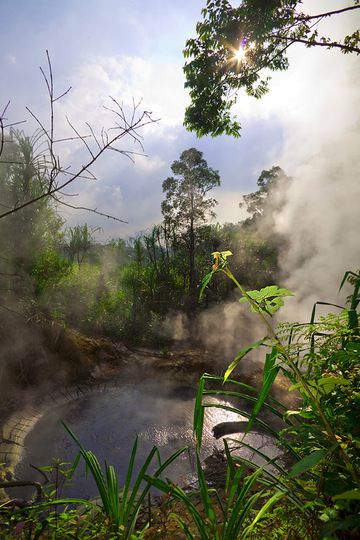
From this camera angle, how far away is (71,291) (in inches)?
462

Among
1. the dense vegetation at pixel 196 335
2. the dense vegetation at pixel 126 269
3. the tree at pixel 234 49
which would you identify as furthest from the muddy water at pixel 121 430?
the tree at pixel 234 49

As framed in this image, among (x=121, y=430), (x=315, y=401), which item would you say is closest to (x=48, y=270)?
(x=121, y=430)

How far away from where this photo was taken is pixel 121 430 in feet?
19.0

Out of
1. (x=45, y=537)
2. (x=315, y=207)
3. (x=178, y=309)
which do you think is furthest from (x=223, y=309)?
(x=45, y=537)

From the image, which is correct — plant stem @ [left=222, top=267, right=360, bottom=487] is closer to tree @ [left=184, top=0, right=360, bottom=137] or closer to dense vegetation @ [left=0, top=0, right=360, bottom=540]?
dense vegetation @ [left=0, top=0, right=360, bottom=540]

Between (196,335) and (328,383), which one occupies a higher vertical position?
(328,383)

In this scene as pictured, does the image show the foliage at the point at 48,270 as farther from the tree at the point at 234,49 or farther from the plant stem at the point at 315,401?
the plant stem at the point at 315,401

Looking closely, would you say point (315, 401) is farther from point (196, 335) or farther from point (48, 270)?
point (196, 335)

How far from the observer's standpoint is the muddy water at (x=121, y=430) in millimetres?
4812

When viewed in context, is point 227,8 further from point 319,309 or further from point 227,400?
point 319,309

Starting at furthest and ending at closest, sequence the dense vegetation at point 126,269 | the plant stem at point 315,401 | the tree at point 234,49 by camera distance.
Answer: the dense vegetation at point 126,269 → the tree at point 234,49 → the plant stem at point 315,401

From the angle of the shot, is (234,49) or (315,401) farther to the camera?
(234,49)

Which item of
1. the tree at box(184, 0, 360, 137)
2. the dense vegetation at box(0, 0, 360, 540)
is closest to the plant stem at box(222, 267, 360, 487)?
the dense vegetation at box(0, 0, 360, 540)

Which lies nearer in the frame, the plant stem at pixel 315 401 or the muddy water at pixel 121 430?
the plant stem at pixel 315 401
